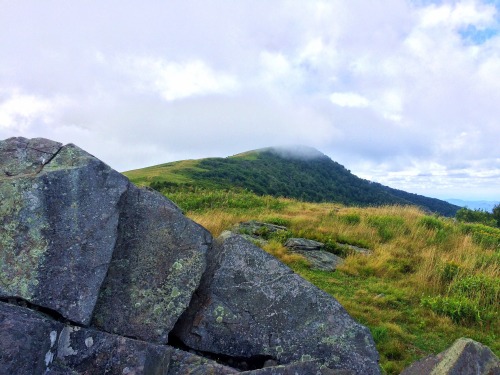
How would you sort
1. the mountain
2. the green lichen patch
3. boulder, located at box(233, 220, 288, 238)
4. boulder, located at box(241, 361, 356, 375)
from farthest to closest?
the mountain < boulder, located at box(233, 220, 288, 238) < the green lichen patch < boulder, located at box(241, 361, 356, 375)

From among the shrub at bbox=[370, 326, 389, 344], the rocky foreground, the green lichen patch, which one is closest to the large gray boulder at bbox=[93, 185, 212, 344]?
the rocky foreground

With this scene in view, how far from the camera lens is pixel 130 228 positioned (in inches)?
230

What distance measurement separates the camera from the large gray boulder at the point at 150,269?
209 inches

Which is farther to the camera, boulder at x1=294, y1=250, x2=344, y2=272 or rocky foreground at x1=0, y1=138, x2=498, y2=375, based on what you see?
boulder at x1=294, y1=250, x2=344, y2=272

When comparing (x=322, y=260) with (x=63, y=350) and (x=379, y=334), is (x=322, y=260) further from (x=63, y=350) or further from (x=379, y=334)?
(x=63, y=350)

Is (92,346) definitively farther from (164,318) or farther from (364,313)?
(364,313)

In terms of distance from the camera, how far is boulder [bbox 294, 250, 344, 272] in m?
13.5

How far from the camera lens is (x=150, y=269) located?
562 cm

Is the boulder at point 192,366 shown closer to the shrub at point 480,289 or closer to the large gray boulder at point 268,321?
the large gray boulder at point 268,321

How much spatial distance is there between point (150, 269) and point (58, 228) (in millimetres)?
1300

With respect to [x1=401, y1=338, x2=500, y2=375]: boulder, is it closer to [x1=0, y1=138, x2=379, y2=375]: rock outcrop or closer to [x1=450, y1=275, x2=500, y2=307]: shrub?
[x1=0, y1=138, x2=379, y2=375]: rock outcrop

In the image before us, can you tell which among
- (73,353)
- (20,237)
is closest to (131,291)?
(73,353)

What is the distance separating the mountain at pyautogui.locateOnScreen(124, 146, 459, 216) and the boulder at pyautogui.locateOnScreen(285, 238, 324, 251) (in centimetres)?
5788

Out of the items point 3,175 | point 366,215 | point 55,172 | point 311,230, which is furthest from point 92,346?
point 366,215
